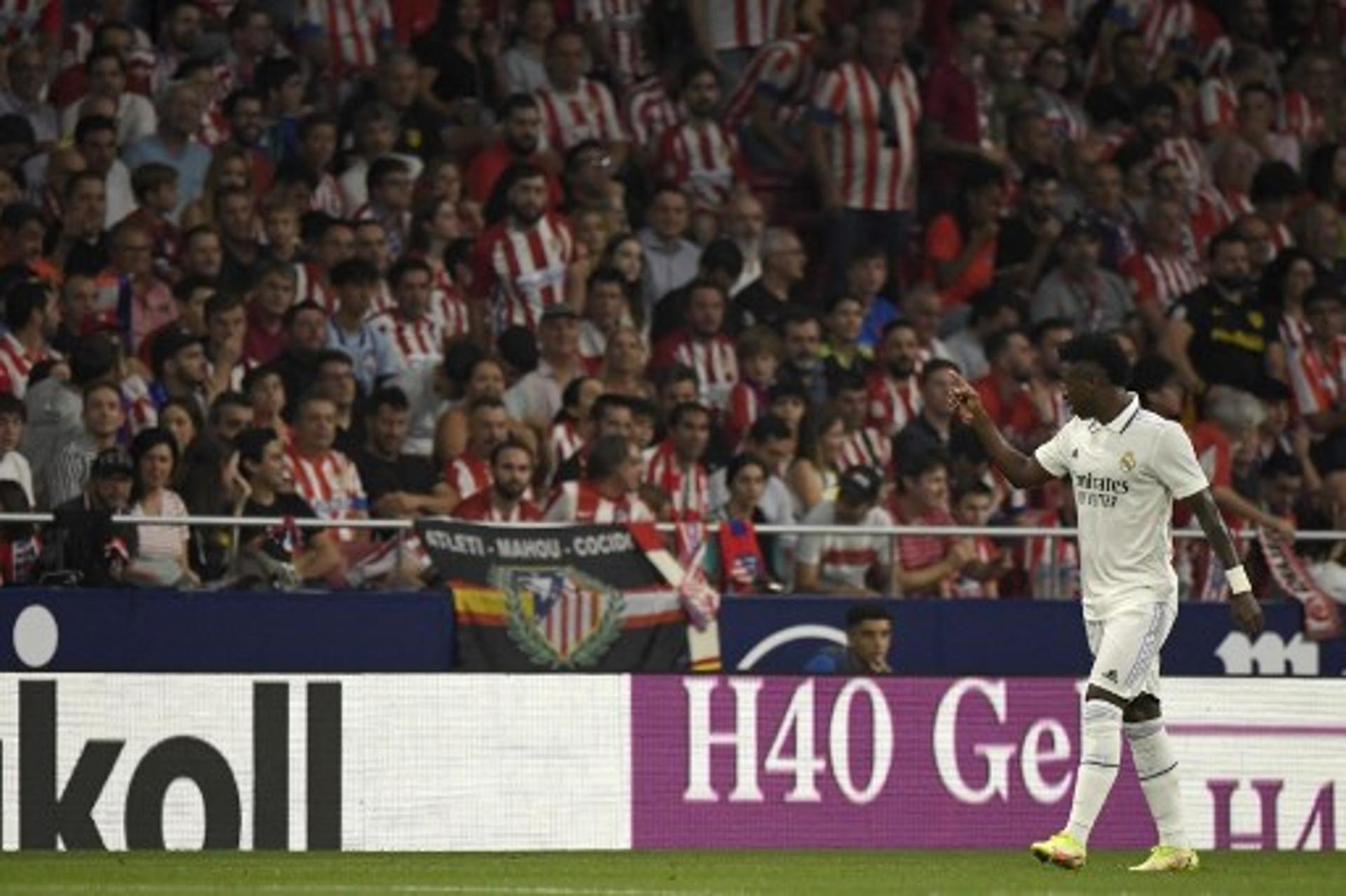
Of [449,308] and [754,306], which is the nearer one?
[449,308]

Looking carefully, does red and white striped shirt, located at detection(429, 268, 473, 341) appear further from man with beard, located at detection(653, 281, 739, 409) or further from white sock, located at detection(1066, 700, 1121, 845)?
white sock, located at detection(1066, 700, 1121, 845)

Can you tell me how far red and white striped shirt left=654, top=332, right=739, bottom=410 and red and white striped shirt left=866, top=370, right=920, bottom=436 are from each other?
91 centimetres

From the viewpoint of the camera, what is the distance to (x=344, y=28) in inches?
898

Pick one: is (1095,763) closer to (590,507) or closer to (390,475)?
(590,507)

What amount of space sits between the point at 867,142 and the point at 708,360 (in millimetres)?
2593

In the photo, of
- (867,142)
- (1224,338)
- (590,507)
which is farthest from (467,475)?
(1224,338)

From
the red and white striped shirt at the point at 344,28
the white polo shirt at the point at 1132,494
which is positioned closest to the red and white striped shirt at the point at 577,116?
the red and white striped shirt at the point at 344,28

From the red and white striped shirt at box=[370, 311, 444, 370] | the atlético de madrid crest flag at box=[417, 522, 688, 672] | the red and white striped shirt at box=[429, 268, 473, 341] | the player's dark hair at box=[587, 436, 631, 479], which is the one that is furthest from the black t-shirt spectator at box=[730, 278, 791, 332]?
the atlético de madrid crest flag at box=[417, 522, 688, 672]

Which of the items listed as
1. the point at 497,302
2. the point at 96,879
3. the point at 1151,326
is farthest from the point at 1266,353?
the point at 96,879

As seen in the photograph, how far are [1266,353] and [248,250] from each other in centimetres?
709

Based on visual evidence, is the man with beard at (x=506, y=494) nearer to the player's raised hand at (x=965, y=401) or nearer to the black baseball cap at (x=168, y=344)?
the black baseball cap at (x=168, y=344)

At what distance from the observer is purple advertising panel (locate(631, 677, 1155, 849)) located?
1661 centimetres

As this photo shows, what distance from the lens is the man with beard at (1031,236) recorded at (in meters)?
23.7

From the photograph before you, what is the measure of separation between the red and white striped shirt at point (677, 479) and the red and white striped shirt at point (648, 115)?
Answer: 12.6 feet
